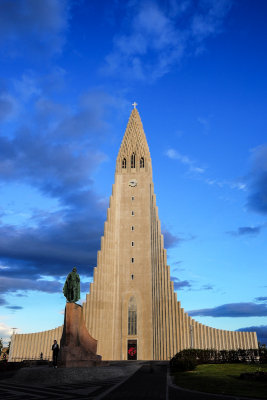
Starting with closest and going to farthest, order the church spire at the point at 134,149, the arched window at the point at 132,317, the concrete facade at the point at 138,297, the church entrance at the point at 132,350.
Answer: the concrete facade at the point at 138,297, the church entrance at the point at 132,350, the arched window at the point at 132,317, the church spire at the point at 134,149

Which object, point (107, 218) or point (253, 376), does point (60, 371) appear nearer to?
point (253, 376)

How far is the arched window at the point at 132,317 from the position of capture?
47094 mm

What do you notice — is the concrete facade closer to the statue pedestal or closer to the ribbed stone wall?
the ribbed stone wall

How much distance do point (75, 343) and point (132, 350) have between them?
27.3 meters

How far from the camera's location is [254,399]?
10.1 meters

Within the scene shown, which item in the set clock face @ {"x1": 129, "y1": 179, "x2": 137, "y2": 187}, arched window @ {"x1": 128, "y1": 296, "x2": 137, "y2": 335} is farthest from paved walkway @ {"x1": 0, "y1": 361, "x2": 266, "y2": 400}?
clock face @ {"x1": 129, "y1": 179, "x2": 137, "y2": 187}

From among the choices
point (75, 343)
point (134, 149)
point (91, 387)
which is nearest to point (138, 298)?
point (134, 149)

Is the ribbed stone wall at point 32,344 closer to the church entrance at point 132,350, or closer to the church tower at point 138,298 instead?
the church tower at point 138,298

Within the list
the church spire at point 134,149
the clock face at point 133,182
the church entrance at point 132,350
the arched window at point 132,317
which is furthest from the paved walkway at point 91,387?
the church spire at point 134,149

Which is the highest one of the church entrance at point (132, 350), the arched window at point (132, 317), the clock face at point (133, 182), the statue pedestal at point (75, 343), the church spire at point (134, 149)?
the church spire at point (134, 149)

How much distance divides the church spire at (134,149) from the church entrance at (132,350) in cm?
2888

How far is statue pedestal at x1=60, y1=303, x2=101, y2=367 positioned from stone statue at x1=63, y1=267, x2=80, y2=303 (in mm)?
467

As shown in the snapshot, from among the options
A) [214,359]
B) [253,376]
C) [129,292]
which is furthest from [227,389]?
[129,292]

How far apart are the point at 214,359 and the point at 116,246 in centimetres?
2466
